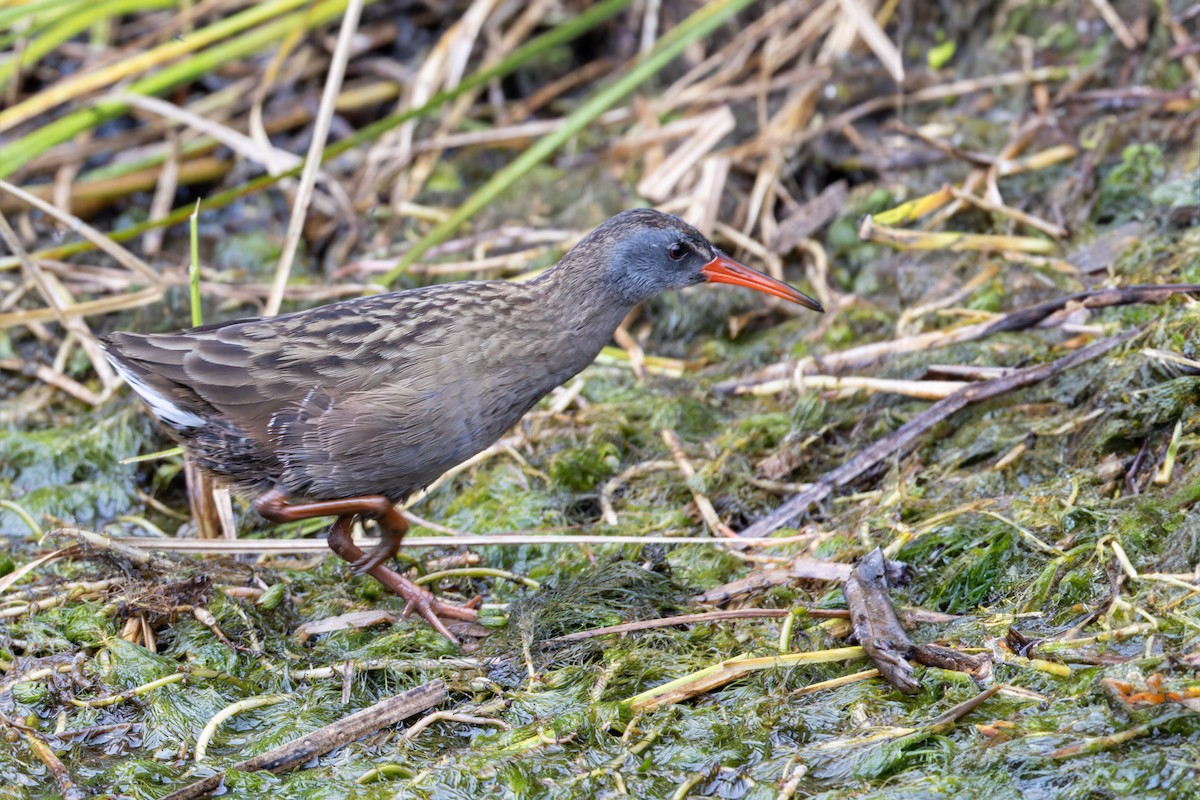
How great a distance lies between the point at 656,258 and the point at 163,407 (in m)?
1.66

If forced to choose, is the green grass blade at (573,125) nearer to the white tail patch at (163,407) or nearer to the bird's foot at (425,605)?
the white tail patch at (163,407)

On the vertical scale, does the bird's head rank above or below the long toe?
above

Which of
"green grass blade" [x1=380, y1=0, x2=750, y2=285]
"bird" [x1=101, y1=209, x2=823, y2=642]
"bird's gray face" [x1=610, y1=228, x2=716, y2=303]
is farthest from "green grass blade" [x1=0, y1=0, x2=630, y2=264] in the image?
"bird's gray face" [x1=610, y1=228, x2=716, y2=303]

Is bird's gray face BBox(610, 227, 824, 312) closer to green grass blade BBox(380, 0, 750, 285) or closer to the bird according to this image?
the bird

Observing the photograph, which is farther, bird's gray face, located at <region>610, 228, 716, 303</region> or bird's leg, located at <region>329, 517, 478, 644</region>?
bird's gray face, located at <region>610, 228, 716, 303</region>

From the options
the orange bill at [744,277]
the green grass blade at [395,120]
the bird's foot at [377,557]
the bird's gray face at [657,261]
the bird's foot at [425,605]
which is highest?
the green grass blade at [395,120]

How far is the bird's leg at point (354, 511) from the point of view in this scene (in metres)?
3.86

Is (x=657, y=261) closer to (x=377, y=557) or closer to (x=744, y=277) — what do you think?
(x=744, y=277)

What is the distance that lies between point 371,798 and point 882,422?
228 cm

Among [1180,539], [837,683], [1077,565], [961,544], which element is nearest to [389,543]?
[837,683]

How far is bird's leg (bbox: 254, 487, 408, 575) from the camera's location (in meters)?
3.86

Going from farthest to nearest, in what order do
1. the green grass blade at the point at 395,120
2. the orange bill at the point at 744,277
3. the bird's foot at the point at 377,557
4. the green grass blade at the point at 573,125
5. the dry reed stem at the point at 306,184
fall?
the green grass blade at the point at 573,125
the green grass blade at the point at 395,120
the dry reed stem at the point at 306,184
the orange bill at the point at 744,277
the bird's foot at the point at 377,557

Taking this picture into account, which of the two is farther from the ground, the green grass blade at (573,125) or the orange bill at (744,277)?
the green grass blade at (573,125)

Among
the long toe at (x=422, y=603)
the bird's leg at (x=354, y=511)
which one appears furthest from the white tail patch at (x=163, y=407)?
the long toe at (x=422, y=603)
